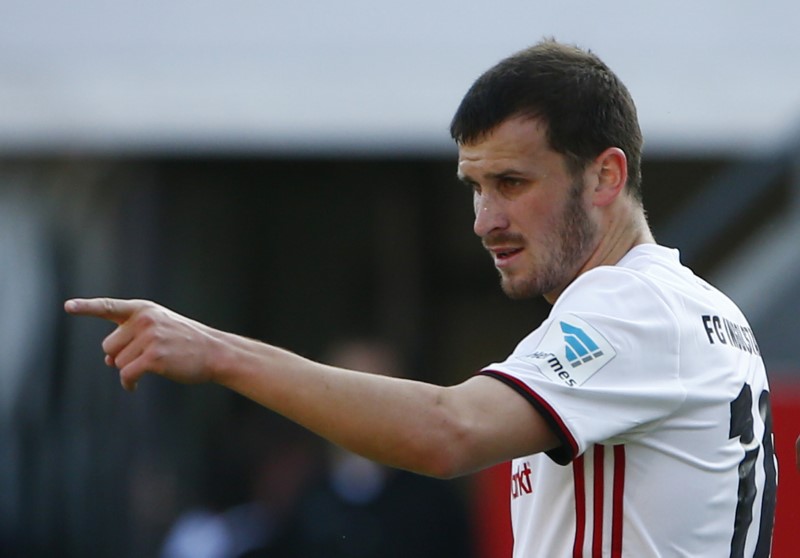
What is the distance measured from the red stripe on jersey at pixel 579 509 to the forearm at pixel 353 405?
0.34 meters

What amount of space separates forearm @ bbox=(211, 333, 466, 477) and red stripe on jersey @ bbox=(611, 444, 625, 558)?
0.38 meters

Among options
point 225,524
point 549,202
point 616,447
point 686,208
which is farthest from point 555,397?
point 686,208

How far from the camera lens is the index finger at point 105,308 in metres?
2.69

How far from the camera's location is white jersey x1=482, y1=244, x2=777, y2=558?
9.43 feet

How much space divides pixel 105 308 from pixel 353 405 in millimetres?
492

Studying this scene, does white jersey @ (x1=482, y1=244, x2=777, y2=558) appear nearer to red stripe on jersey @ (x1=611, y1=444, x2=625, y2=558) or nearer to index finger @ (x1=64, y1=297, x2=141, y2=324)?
red stripe on jersey @ (x1=611, y1=444, x2=625, y2=558)

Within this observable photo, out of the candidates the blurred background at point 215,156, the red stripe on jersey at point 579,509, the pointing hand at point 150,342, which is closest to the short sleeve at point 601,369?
the red stripe on jersey at point 579,509

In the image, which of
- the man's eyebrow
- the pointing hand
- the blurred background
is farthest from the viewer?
the blurred background

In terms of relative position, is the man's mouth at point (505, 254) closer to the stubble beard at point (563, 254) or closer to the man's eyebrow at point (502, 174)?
the stubble beard at point (563, 254)

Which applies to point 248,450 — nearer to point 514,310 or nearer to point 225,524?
point 225,524

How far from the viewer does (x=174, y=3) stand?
9.85 meters

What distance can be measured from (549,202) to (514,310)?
8.32 metres

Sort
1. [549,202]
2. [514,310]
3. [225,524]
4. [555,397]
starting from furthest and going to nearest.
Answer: [514,310]
[225,524]
[549,202]
[555,397]

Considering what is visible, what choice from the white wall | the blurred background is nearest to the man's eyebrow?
the blurred background
